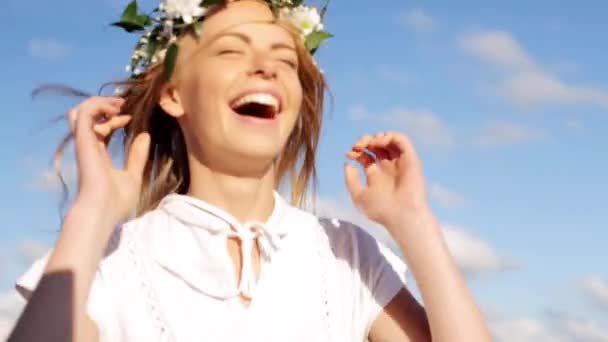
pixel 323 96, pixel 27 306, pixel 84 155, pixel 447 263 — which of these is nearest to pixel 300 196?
pixel 323 96

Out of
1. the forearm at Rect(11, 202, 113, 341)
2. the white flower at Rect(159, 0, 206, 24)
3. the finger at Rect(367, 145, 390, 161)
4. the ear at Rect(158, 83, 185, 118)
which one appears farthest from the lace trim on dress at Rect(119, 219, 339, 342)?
the white flower at Rect(159, 0, 206, 24)

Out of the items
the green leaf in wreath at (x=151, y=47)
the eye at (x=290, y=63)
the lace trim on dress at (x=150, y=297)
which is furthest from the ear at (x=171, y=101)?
the lace trim on dress at (x=150, y=297)

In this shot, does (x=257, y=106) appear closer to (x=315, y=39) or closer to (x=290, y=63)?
(x=290, y=63)

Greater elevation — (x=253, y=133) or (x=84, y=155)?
(x=253, y=133)

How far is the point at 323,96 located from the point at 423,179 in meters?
0.60

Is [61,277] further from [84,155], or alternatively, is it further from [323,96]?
[323,96]

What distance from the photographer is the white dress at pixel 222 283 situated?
359 cm

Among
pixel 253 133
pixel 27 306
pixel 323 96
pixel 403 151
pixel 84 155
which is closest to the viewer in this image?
pixel 27 306

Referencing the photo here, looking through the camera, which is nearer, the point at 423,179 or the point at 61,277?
the point at 61,277

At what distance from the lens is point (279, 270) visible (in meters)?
3.84

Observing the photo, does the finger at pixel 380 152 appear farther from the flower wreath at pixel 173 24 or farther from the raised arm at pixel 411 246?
the flower wreath at pixel 173 24

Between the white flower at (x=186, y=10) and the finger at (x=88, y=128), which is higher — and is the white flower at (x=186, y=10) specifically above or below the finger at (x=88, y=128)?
above

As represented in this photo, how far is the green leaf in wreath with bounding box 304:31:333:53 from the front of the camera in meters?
4.14

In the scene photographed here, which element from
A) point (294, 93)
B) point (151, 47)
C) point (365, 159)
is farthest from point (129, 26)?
point (365, 159)
